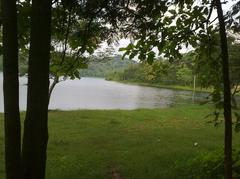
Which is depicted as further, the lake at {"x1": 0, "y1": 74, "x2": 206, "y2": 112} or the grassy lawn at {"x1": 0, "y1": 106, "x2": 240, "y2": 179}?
the lake at {"x1": 0, "y1": 74, "x2": 206, "y2": 112}

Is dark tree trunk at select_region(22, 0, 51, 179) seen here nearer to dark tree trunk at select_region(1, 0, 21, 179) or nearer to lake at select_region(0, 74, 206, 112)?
dark tree trunk at select_region(1, 0, 21, 179)

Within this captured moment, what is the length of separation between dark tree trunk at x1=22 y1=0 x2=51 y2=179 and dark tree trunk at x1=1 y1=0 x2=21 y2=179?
11cm

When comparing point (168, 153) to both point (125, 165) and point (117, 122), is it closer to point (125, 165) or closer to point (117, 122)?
point (125, 165)

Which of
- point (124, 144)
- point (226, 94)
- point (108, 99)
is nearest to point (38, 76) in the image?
point (226, 94)

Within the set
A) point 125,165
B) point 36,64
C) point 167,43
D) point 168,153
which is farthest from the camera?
point 168,153

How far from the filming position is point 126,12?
14.1 ft

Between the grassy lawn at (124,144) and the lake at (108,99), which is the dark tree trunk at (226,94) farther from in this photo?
the lake at (108,99)

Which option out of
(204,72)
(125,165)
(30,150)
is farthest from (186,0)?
(125,165)

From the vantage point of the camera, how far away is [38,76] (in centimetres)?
323

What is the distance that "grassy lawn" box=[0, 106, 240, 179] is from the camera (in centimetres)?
766

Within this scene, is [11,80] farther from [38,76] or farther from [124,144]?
[124,144]

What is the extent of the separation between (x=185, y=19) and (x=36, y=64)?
2021 mm

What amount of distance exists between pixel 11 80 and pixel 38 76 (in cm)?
24

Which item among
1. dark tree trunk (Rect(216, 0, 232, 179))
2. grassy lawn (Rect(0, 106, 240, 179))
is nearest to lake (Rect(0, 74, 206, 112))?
grassy lawn (Rect(0, 106, 240, 179))
